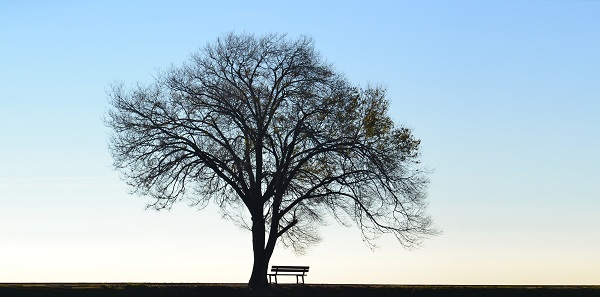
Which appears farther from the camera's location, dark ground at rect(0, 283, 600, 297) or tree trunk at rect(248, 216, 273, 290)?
tree trunk at rect(248, 216, 273, 290)

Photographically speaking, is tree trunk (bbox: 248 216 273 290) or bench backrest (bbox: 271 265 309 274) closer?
tree trunk (bbox: 248 216 273 290)

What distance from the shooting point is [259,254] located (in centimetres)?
4741

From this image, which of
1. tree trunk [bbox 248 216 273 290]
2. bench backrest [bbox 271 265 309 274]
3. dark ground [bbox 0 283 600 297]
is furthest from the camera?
bench backrest [bbox 271 265 309 274]

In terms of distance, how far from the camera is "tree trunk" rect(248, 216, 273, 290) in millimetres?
47188

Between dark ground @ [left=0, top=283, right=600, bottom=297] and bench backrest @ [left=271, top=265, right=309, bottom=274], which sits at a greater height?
bench backrest @ [left=271, top=265, right=309, bottom=274]

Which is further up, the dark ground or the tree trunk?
the tree trunk

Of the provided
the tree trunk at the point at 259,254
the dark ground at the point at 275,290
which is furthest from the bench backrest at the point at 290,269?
the dark ground at the point at 275,290

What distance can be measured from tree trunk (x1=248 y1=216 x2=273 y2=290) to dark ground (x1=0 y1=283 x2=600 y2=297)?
2.64ft

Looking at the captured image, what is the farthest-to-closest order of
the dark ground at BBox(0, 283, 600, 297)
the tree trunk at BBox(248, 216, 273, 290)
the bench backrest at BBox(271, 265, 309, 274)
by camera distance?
the bench backrest at BBox(271, 265, 309, 274), the tree trunk at BBox(248, 216, 273, 290), the dark ground at BBox(0, 283, 600, 297)

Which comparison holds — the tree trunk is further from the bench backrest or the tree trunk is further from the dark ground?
the dark ground

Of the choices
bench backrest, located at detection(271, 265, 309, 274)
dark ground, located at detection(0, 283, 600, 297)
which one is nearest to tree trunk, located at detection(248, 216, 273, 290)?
bench backrest, located at detection(271, 265, 309, 274)

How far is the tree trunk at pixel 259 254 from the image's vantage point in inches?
1858

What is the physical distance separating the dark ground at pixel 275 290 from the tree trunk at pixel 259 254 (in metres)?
0.80

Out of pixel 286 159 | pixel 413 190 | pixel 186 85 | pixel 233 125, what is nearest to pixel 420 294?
pixel 413 190
